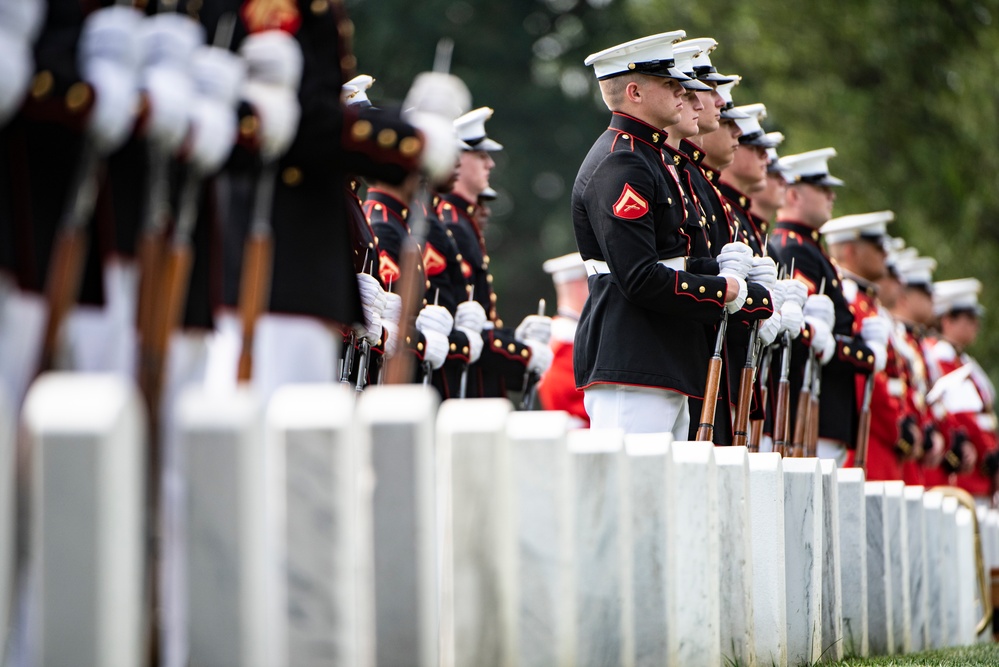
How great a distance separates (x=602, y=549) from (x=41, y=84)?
1754mm

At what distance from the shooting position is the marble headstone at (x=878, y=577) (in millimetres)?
6332

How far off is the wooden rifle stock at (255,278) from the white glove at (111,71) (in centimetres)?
36

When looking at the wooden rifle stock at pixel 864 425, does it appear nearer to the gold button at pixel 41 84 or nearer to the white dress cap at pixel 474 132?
the white dress cap at pixel 474 132

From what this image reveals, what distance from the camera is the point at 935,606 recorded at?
7320mm

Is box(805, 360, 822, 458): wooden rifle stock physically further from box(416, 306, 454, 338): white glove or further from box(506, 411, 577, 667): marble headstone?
box(506, 411, 577, 667): marble headstone

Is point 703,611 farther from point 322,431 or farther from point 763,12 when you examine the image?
point 763,12

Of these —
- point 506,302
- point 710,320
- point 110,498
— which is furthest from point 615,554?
point 506,302

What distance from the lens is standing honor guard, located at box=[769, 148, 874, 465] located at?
7738 mm

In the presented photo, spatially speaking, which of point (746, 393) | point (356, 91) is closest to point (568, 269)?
point (746, 393)

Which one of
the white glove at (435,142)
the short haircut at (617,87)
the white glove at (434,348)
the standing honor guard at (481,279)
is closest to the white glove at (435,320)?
the white glove at (434,348)

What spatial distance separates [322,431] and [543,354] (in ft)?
17.7

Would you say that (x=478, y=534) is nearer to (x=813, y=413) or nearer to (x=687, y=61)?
(x=687, y=61)

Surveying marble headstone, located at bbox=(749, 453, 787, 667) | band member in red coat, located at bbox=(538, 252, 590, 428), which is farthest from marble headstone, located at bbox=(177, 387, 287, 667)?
band member in red coat, located at bbox=(538, 252, 590, 428)

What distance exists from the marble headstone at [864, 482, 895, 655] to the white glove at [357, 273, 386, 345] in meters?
1.98
